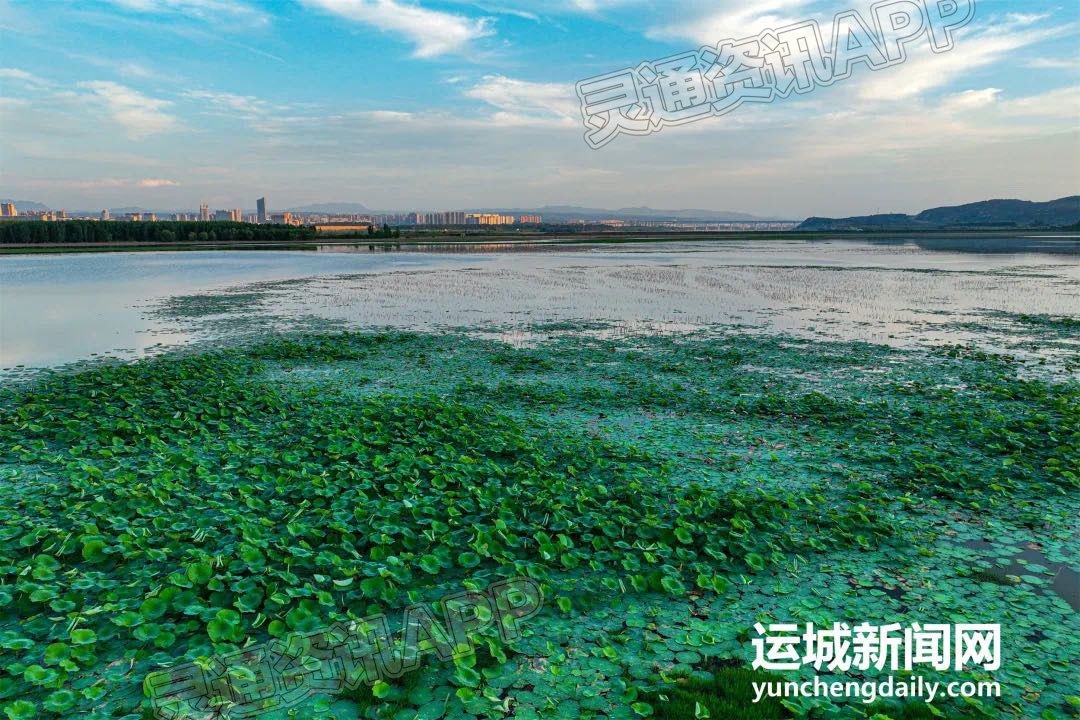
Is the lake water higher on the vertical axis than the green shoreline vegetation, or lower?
higher

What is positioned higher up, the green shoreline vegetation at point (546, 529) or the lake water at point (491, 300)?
the lake water at point (491, 300)

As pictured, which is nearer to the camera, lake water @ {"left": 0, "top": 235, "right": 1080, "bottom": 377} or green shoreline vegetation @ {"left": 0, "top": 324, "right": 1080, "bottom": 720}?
green shoreline vegetation @ {"left": 0, "top": 324, "right": 1080, "bottom": 720}

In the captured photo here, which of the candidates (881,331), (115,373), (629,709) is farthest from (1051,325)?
(115,373)

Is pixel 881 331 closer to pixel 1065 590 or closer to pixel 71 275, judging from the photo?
pixel 1065 590

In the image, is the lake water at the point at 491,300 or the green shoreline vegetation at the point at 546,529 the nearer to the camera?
the green shoreline vegetation at the point at 546,529
